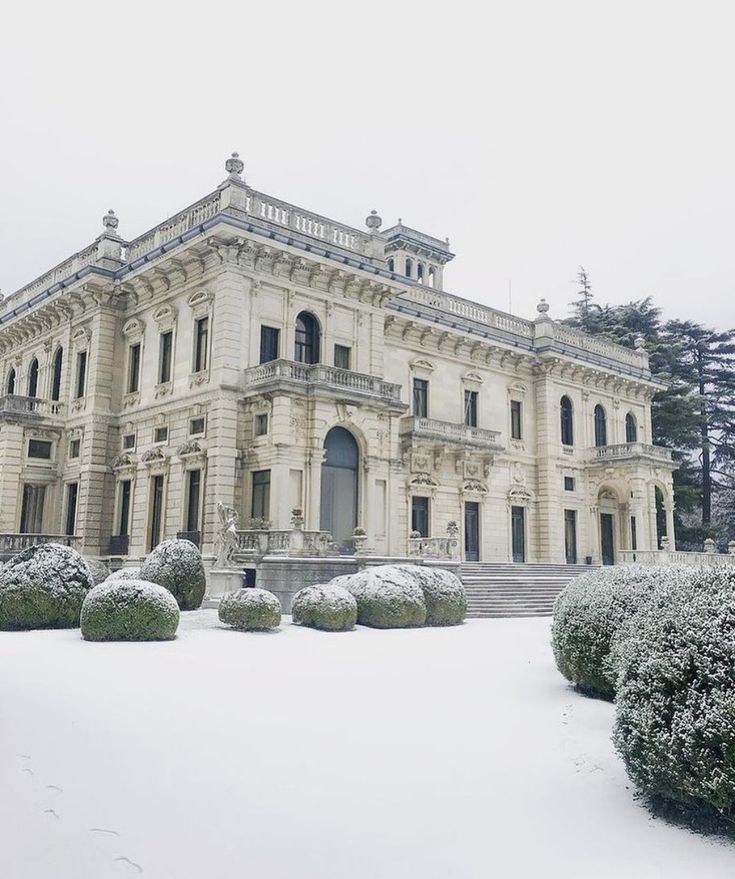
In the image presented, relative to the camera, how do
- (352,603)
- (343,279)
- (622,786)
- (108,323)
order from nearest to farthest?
(622,786) → (352,603) → (343,279) → (108,323)

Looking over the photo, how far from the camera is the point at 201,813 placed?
19.0 feet

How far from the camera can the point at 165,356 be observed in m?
29.9

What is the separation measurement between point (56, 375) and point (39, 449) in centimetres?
406

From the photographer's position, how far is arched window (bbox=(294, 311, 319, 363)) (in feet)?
95.0

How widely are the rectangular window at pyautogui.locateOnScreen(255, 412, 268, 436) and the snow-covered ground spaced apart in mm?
15057

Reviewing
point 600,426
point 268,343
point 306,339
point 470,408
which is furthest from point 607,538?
point 268,343

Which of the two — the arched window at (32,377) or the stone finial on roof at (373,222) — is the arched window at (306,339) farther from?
the arched window at (32,377)

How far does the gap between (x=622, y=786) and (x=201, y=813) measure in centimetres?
345

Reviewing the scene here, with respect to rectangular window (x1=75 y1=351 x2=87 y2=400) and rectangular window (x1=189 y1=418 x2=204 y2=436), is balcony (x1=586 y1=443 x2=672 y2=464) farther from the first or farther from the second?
rectangular window (x1=75 y1=351 x2=87 y2=400)

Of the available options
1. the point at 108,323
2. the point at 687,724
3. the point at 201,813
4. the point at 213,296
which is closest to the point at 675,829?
the point at 687,724

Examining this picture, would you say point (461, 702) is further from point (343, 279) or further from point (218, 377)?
point (343, 279)

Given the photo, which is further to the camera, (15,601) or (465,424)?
(465,424)

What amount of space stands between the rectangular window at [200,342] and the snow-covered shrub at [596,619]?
794 inches

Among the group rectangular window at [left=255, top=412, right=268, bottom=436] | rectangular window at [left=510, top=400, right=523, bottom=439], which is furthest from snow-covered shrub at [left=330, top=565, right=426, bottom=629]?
rectangular window at [left=510, top=400, right=523, bottom=439]
